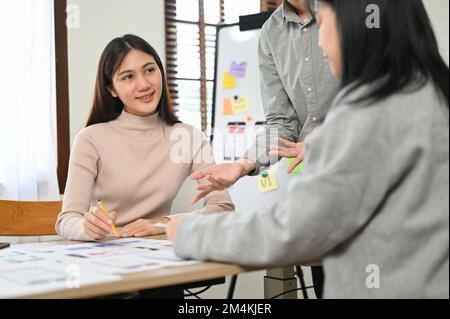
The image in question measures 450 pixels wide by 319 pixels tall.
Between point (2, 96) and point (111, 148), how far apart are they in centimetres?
114

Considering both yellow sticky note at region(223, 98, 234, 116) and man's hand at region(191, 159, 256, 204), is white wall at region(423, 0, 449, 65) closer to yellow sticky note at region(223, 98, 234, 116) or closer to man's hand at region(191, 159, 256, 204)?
yellow sticky note at region(223, 98, 234, 116)

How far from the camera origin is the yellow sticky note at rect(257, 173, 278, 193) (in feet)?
10.0

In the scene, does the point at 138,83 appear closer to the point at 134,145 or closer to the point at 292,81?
the point at 134,145

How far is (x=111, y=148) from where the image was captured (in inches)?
76.9

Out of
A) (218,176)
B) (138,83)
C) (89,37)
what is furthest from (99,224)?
(89,37)

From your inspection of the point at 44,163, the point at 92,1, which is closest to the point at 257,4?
the point at 92,1

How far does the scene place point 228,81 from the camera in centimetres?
335

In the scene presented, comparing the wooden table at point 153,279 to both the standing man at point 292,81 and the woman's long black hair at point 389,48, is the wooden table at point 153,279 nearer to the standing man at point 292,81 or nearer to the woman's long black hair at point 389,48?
the woman's long black hair at point 389,48

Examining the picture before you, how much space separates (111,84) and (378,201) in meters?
1.42

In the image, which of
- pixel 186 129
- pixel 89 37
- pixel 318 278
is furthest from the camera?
pixel 89 37

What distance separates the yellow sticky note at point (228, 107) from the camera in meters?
3.34

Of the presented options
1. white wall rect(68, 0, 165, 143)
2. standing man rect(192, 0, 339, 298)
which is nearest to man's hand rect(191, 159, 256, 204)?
standing man rect(192, 0, 339, 298)

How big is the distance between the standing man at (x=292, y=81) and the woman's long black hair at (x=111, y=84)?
1.26ft

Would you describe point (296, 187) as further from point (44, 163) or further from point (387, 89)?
point (44, 163)
